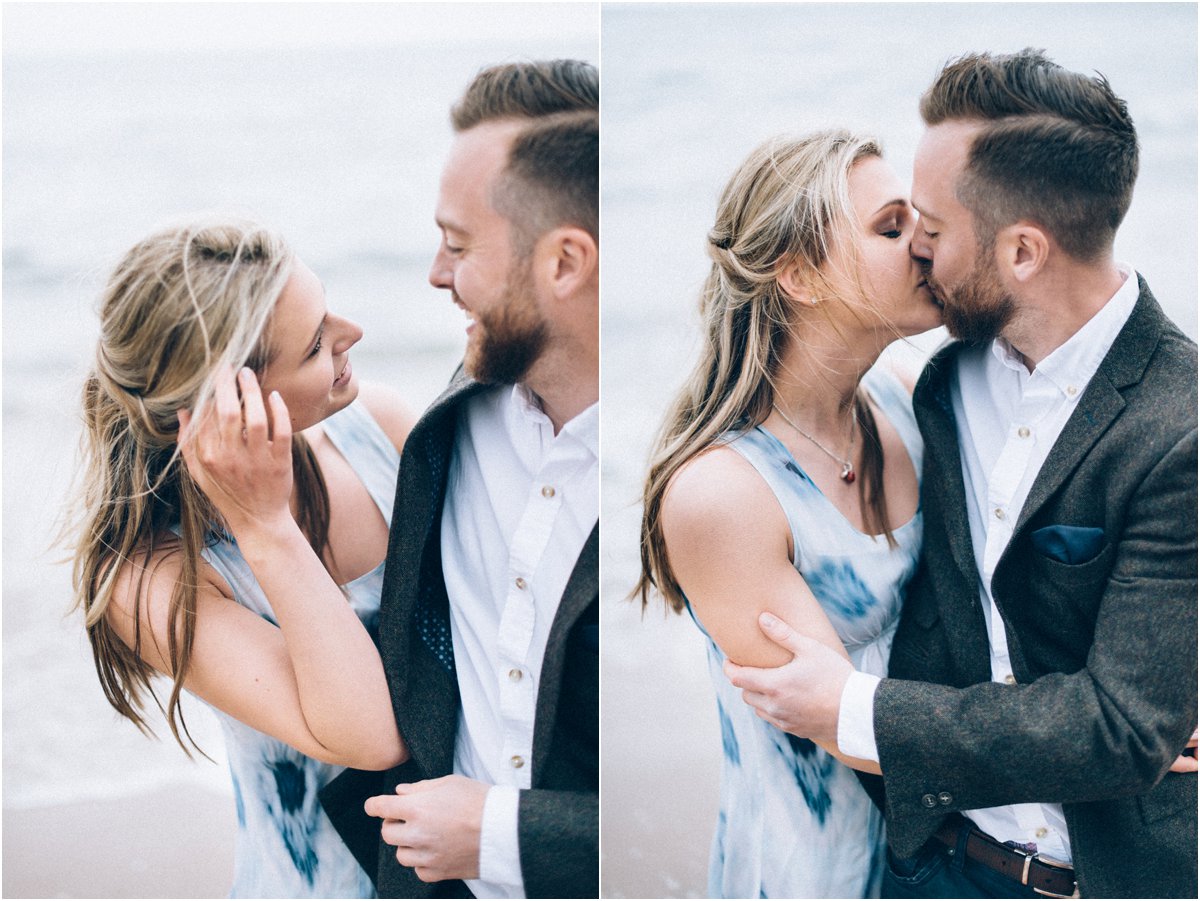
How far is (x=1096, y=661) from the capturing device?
2.08 m

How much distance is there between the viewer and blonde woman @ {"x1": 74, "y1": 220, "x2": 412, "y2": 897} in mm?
2057

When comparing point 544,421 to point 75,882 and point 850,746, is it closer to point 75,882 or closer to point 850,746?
point 850,746

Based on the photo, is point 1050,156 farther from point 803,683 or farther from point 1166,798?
point 1166,798

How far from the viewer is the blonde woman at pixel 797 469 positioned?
7.16ft

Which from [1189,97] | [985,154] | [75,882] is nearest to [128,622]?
[75,882]

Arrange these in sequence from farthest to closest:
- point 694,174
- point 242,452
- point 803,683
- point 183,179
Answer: point 694,174, point 183,179, point 803,683, point 242,452

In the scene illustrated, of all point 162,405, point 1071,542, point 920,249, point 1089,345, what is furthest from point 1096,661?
point 162,405

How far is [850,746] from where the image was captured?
2.16 metres

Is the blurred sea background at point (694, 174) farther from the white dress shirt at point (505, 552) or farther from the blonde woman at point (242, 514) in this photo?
the blonde woman at point (242, 514)

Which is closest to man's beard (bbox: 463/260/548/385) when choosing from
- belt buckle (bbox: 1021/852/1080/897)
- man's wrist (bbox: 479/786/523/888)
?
man's wrist (bbox: 479/786/523/888)

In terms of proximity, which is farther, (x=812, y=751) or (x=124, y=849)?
(x=124, y=849)

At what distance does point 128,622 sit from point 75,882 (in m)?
0.65

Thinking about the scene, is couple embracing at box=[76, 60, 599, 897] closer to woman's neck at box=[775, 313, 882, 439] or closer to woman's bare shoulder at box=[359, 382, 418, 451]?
woman's bare shoulder at box=[359, 382, 418, 451]

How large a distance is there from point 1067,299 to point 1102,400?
0.65 feet
